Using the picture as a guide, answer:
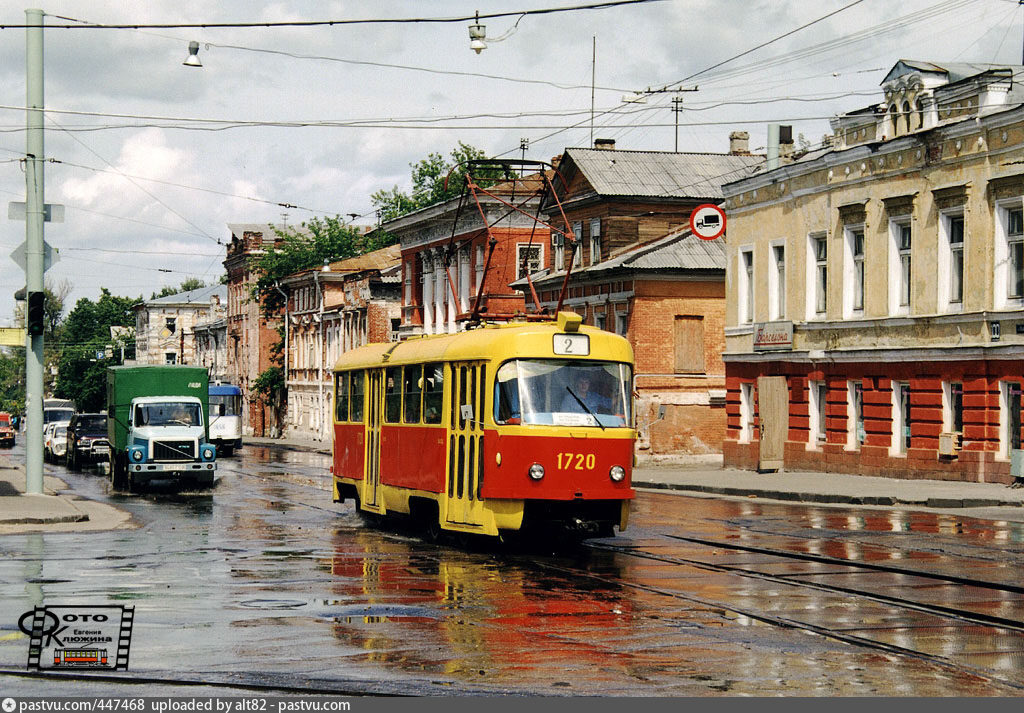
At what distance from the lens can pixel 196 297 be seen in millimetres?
148500

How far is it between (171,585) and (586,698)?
7560 millimetres

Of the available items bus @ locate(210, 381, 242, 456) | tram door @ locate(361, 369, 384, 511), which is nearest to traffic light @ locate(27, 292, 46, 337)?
tram door @ locate(361, 369, 384, 511)

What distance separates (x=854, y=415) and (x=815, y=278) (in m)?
4.26

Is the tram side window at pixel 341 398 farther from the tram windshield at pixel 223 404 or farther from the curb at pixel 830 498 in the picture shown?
the tram windshield at pixel 223 404

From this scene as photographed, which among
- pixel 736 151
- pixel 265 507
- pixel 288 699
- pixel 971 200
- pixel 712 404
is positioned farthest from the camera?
pixel 736 151

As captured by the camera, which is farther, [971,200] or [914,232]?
[914,232]

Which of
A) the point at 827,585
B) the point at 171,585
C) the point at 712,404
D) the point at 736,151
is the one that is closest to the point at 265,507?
the point at 171,585

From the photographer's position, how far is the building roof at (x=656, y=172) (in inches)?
2104

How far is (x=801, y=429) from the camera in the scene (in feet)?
137

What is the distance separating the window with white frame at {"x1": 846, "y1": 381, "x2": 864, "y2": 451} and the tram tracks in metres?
19.6

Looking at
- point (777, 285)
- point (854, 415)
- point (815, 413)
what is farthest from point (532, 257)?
point (854, 415)

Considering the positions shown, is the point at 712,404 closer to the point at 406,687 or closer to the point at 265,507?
the point at 265,507

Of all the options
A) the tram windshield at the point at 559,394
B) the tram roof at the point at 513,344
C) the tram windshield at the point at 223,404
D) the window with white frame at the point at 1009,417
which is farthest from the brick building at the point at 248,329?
the tram windshield at the point at 559,394

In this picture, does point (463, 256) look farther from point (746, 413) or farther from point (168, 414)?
point (168, 414)
